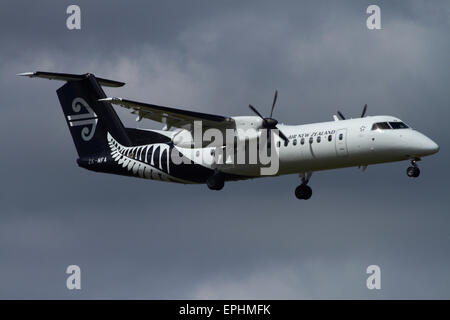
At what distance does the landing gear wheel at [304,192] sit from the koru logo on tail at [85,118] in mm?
8464

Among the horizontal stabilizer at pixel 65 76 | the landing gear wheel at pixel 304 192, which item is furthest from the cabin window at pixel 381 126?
the horizontal stabilizer at pixel 65 76

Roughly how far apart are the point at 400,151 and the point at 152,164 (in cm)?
961

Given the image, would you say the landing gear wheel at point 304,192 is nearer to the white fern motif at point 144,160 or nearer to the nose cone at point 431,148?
the white fern motif at point 144,160

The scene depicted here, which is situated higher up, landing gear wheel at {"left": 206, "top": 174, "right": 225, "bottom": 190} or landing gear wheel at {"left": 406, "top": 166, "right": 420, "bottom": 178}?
landing gear wheel at {"left": 206, "top": 174, "right": 225, "bottom": 190}

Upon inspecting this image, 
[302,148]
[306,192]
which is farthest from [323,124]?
[306,192]

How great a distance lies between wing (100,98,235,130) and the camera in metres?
31.2

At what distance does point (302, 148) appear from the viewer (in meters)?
31.6

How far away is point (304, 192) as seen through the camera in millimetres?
34781

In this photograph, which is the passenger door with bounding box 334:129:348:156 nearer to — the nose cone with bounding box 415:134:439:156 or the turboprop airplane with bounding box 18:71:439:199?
the turboprop airplane with bounding box 18:71:439:199

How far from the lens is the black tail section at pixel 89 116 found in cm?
3666

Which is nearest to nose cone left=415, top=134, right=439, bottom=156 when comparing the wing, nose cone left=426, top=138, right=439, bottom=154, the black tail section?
nose cone left=426, top=138, right=439, bottom=154

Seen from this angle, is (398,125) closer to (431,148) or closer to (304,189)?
(431,148)

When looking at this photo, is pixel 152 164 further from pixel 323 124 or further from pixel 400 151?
pixel 400 151
